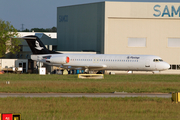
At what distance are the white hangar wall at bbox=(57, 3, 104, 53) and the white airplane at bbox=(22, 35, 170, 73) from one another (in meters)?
11.3

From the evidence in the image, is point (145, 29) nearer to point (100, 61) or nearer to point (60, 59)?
point (100, 61)

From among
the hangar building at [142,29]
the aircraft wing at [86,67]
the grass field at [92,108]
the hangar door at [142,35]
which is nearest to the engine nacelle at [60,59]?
the aircraft wing at [86,67]

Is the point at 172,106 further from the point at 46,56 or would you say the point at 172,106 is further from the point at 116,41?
the point at 116,41

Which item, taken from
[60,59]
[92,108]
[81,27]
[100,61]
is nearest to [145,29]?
[81,27]

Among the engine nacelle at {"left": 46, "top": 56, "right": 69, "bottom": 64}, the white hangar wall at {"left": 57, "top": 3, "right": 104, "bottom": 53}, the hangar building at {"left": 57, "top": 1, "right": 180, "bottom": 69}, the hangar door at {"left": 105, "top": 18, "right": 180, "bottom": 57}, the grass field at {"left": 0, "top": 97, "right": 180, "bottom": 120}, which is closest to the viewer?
the grass field at {"left": 0, "top": 97, "right": 180, "bottom": 120}

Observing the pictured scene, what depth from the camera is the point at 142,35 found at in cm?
5900

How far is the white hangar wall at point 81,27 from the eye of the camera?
62.1m

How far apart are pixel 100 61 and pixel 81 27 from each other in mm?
18863

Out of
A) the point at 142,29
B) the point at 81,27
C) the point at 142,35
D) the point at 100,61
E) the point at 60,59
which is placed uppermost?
the point at 81,27

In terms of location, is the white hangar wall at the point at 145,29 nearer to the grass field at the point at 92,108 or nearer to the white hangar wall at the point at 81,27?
the white hangar wall at the point at 81,27

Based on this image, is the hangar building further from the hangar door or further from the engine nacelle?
the engine nacelle

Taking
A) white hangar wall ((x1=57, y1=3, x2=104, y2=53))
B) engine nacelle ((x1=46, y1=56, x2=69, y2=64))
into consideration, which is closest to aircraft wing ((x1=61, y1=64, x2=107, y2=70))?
engine nacelle ((x1=46, y1=56, x2=69, y2=64))

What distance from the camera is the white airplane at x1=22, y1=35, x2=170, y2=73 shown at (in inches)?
1863

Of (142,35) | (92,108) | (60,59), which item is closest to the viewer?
(92,108)
